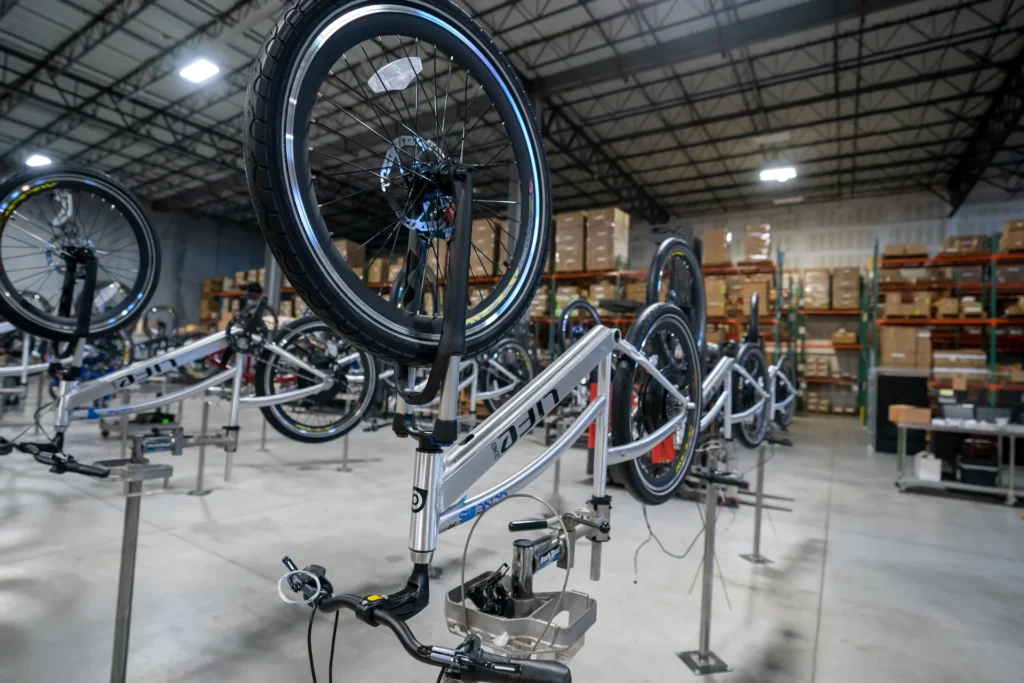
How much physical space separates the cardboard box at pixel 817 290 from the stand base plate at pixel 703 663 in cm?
1077

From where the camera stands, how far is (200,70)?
29.5 ft

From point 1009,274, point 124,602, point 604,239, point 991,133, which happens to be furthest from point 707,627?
point 991,133

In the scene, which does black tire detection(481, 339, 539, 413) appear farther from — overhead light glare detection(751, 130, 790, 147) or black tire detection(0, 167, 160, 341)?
overhead light glare detection(751, 130, 790, 147)

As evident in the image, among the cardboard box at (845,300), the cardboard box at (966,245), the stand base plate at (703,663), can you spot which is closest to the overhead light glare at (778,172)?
the cardboard box at (845,300)

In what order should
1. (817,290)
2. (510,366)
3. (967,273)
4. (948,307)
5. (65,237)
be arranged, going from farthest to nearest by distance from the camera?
(817,290), (967,273), (948,307), (510,366), (65,237)

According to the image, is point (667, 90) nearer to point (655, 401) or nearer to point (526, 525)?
point (655, 401)

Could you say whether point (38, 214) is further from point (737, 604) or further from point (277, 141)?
point (737, 604)

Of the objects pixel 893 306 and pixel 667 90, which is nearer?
pixel 893 306

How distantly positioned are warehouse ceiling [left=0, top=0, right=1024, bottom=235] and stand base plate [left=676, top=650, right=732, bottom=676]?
7826mm

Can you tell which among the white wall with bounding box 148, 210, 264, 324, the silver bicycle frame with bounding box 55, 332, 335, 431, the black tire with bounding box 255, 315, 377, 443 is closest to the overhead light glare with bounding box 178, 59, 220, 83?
the black tire with bounding box 255, 315, 377, 443

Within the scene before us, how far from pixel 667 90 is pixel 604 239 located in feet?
11.6

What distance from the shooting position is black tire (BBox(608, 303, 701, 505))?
1.88 metres

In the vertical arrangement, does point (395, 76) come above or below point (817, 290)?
below

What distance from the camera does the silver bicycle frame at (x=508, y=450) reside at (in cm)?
98
